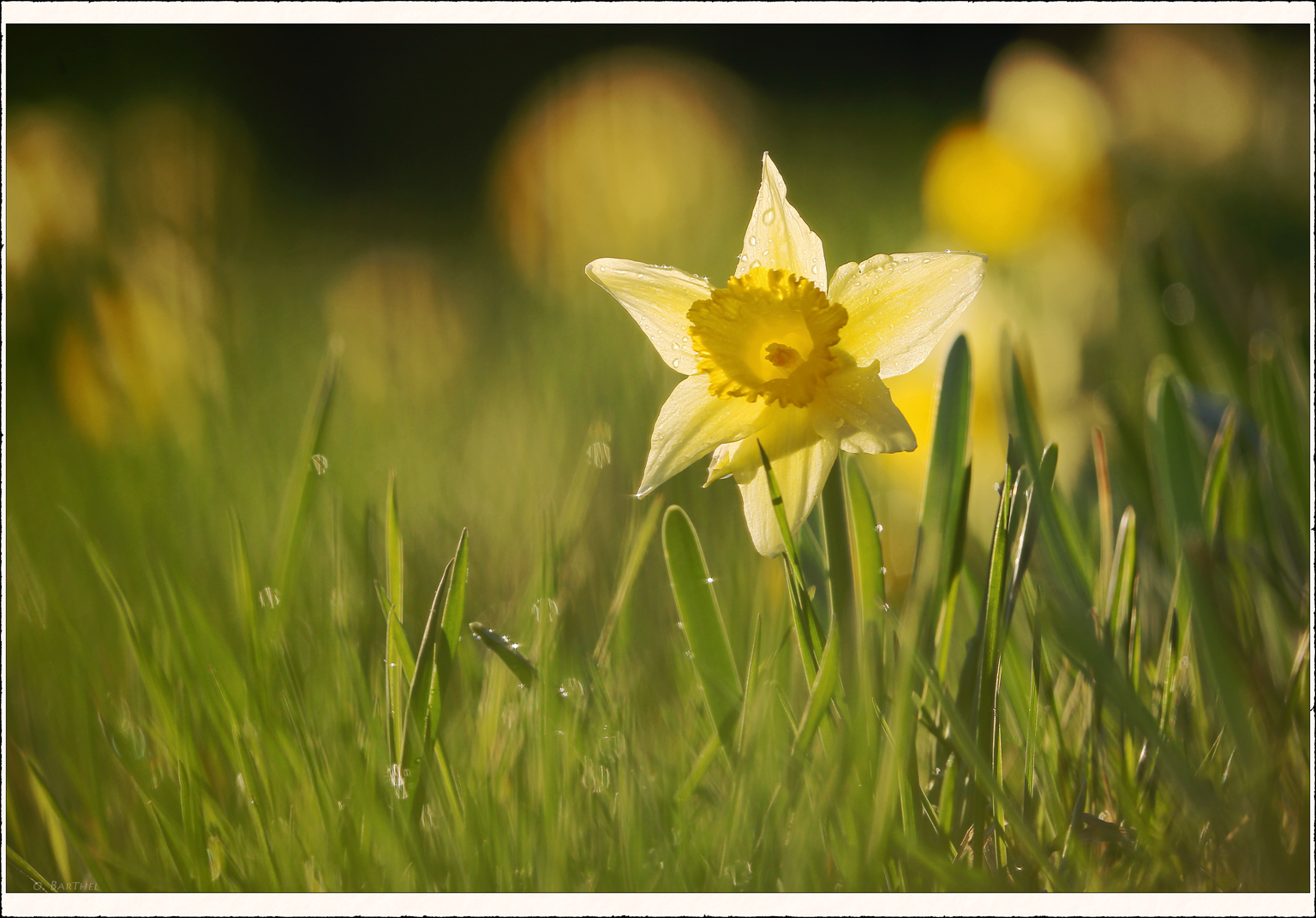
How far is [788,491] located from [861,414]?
7 cm

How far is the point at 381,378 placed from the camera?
1202 mm

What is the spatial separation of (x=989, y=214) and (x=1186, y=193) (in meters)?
0.26

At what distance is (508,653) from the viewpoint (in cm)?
58

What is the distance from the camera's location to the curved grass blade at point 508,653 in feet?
1.87

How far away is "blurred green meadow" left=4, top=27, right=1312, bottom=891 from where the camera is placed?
0.57m

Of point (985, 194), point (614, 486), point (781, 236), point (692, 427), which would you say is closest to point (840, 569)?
point (692, 427)

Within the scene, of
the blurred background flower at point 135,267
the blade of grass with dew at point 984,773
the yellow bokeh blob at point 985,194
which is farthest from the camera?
the yellow bokeh blob at point 985,194

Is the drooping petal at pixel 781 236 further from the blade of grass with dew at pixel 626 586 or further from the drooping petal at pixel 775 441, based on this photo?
the blade of grass with dew at pixel 626 586

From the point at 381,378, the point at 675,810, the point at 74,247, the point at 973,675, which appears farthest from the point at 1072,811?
the point at 74,247

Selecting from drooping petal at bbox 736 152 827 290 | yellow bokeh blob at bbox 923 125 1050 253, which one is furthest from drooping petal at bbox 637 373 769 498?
yellow bokeh blob at bbox 923 125 1050 253

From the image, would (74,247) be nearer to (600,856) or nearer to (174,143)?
(174,143)

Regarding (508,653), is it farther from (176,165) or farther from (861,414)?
(176,165)

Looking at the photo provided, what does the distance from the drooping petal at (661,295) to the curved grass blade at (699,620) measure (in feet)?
0.41

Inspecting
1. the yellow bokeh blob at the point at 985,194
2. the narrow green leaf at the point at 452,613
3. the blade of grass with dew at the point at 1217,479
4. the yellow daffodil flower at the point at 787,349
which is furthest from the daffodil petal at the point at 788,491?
the yellow bokeh blob at the point at 985,194
